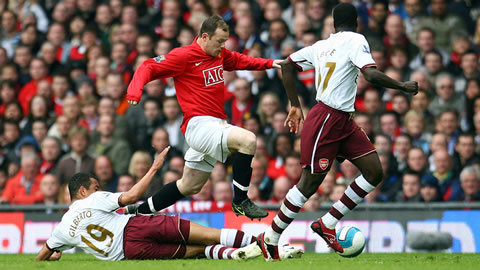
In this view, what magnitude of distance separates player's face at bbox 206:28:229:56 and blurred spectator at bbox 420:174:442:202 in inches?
152

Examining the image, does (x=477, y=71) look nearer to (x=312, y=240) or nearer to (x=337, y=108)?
(x=312, y=240)

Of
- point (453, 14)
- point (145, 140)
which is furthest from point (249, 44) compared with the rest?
point (453, 14)

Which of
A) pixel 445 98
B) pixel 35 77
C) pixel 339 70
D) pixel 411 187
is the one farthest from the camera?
pixel 35 77

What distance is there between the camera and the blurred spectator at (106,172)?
45.4 feet

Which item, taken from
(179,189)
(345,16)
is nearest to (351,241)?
(179,189)

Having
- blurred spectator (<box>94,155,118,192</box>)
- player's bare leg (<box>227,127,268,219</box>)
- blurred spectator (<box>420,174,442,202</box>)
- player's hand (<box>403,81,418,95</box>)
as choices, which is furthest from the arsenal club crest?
blurred spectator (<box>94,155,118,192</box>)

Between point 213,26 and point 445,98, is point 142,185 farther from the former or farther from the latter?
point 445,98

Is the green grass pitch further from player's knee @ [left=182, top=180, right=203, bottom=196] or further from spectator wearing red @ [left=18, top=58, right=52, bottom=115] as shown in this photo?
spectator wearing red @ [left=18, top=58, right=52, bottom=115]

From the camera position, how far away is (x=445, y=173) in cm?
1225

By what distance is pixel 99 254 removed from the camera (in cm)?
978

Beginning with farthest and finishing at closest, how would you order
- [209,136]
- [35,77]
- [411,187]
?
1. [35,77]
2. [411,187]
3. [209,136]

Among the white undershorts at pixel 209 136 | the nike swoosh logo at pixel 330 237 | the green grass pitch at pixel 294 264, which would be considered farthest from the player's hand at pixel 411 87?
the white undershorts at pixel 209 136

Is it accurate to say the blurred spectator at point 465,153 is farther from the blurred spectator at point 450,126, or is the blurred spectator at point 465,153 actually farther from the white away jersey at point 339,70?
the white away jersey at point 339,70

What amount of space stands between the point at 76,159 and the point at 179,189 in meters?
4.74
